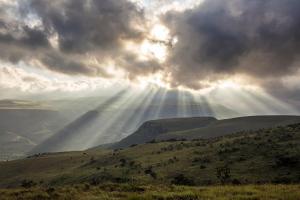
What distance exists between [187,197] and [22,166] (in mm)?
86152

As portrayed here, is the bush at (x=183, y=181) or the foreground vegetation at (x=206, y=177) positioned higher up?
the foreground vegetation at (x=206, y=177)

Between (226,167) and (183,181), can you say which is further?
(226,167)

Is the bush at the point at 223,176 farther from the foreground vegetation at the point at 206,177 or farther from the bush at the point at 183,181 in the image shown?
the bush at the point at 183,181

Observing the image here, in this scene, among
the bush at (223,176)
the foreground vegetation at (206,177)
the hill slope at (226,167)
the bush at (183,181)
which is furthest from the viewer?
the hill slope at (226,167)

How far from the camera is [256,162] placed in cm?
4381

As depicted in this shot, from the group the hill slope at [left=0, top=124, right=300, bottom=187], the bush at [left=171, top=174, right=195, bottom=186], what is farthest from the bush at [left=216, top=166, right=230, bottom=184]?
the bush at [left=171, top=174, right=195, bottom=186]

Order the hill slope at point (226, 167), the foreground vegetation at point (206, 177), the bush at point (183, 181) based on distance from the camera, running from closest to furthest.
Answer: the foreground vegetation at point (206, 177), the bush at point (183, 181), the hill slope at point (226, 167)

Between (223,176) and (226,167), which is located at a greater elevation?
(226,167)

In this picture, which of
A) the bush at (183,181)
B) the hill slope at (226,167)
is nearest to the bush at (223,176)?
the hill slope at (226,167)

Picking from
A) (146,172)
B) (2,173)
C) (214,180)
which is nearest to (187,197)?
(214,180)

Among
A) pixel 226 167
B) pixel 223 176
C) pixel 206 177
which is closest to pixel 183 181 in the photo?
pixel 206 177

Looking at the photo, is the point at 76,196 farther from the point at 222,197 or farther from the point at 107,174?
the point at 107,174

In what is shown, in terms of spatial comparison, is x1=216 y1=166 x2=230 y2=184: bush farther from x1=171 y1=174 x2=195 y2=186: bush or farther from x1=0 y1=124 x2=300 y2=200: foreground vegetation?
x1=171 y1=174 x2=195 y2=186: bush

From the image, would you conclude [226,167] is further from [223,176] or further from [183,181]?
[183,181]
